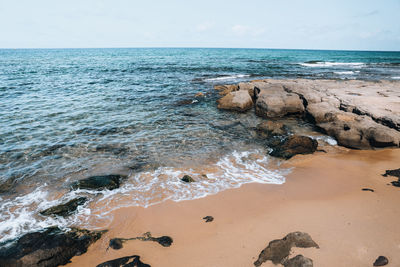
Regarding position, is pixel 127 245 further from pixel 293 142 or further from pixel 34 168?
pixel 293 142

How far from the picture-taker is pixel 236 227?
4777 millimetres

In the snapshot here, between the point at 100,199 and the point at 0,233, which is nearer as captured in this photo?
the point at 0,233

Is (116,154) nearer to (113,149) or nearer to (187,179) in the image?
(113,149)

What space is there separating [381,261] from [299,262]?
55.7 inches

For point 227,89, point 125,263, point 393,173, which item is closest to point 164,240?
point 125,263

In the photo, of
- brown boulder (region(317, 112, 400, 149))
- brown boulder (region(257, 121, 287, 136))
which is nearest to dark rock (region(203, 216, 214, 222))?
brown boulder (region(257, 121, 287, 136))

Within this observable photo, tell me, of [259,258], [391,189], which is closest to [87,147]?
[259,258]

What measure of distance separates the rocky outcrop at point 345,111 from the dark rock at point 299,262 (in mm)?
6974

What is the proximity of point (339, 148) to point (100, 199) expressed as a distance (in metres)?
9.18

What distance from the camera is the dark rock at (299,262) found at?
3645 mm

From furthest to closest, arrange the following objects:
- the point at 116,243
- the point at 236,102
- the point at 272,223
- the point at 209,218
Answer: the point at 236,102
the point at 209,218
the point at 272,223
the point at 116,243

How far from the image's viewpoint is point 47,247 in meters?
4.13

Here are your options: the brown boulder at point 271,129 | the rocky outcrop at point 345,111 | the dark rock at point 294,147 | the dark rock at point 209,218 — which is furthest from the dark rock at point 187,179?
the rocky outcrop at point 345,111

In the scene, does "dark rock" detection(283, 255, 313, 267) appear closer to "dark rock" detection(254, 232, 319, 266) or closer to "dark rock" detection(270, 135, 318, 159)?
"dark rock" detection(254, 232, 319, 266)
